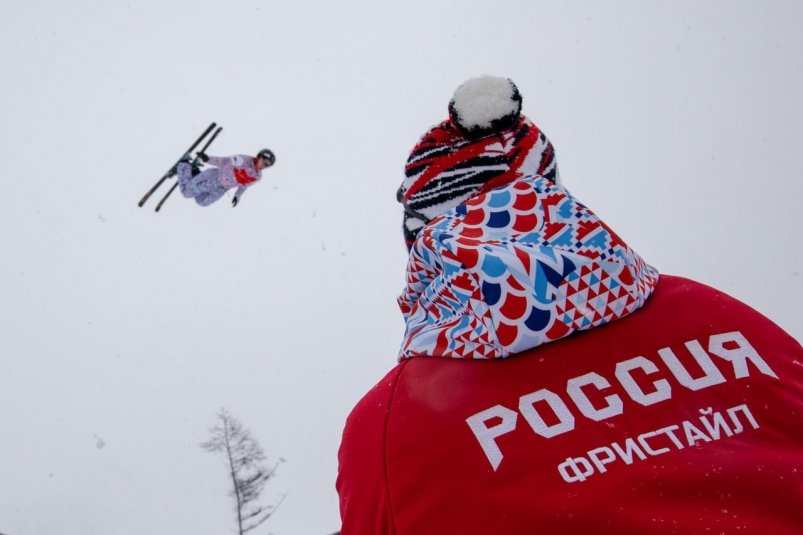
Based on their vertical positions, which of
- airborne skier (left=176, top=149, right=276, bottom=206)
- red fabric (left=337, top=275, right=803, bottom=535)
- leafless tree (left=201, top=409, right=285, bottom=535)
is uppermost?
red fabric (left=337, top=275, right=803, bottom=535)

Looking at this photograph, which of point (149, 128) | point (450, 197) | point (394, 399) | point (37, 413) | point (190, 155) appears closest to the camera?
point (394, 399)

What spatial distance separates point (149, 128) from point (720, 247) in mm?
27969

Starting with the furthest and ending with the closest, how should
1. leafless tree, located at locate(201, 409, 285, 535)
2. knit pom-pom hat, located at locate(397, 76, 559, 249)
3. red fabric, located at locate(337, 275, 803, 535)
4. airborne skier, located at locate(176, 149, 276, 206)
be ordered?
leafless tree, located at locate(201, 409, 285, 535)
airborne skier, located at locate(176, 149, 276, 206)
knit pom-pom hat, located at locate(397, 76, 559, 249)
red fabric, located at locate(337, 275, 803, 535)

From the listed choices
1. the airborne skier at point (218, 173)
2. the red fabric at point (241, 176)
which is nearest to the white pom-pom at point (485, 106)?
the airborne skier at point (218, 173)

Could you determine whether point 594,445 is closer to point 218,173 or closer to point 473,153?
point 473,153

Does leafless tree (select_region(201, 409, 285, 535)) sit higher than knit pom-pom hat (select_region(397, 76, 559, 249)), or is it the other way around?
knit pom-pom hat (select_region(397, 76, 559, 249))

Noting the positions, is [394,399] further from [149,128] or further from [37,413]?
[37,413]

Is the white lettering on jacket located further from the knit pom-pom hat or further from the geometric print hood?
the knit pom-pom hat

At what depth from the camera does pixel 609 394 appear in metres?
0.86

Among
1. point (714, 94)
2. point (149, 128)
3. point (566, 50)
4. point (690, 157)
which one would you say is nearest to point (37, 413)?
point (149, 128)

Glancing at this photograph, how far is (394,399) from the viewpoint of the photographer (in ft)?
2.97

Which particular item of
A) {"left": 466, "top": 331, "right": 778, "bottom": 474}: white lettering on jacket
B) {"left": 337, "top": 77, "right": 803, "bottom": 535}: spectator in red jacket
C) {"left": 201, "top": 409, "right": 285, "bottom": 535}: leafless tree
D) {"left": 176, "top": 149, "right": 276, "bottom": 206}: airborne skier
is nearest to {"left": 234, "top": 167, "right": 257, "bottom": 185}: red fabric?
{"left": 176, "top": 149, "right": 276, "bottom": 206}: airborne skier

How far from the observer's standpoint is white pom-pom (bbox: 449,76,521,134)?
1.13 meters

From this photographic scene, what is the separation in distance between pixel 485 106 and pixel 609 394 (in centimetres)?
56
